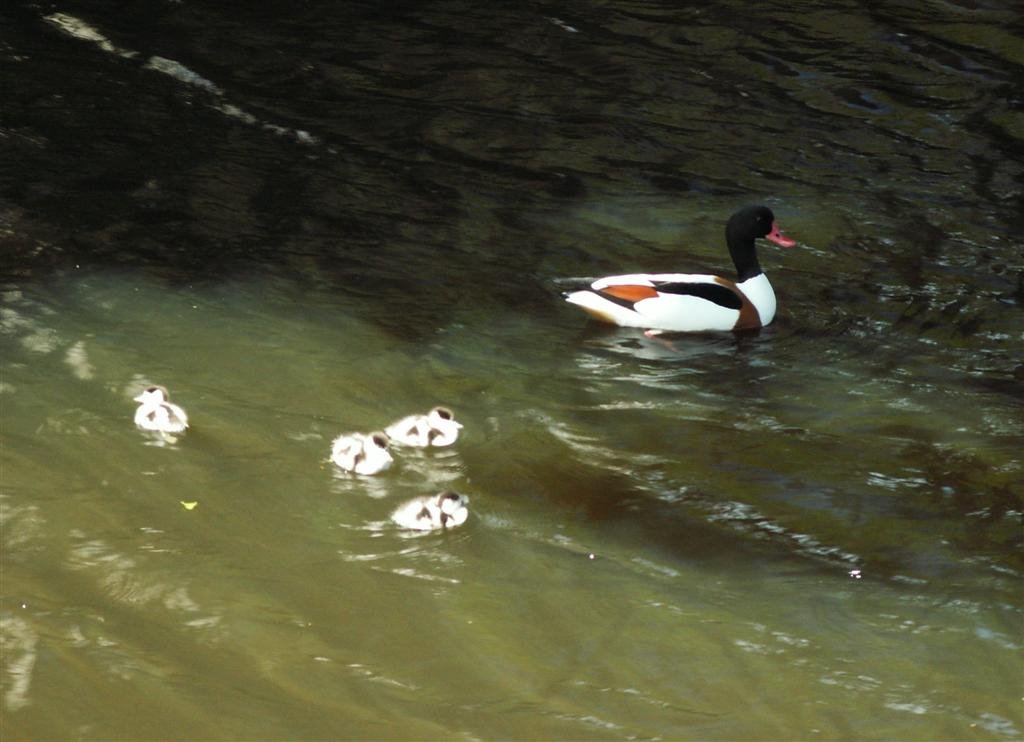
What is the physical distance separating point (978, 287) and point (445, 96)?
5.32 m

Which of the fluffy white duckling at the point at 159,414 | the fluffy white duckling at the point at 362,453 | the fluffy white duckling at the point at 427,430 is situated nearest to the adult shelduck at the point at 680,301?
the fluffy white duckling at the point at 427,430

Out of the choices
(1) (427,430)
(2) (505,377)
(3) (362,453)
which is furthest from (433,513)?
(2) (505,377)

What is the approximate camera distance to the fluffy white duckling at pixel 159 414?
23.1 feet

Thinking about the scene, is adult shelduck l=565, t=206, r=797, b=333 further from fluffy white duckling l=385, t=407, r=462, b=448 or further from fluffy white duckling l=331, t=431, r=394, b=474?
fluffy white duckling l=331, t=431, r=394, b=474

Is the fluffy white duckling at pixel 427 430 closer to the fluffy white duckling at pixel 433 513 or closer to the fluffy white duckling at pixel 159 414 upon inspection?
the fluffy white duckling at pixel 433 513

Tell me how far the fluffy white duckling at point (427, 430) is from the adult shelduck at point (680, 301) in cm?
241

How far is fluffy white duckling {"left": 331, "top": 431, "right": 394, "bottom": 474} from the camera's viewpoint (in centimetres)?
684

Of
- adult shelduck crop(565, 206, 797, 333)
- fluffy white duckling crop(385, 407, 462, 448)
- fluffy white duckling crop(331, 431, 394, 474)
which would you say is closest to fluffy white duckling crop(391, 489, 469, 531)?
fluffy white duckling crop(331, 431, 394, 474)

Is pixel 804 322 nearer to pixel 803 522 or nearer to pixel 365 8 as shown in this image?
pixel 803 522

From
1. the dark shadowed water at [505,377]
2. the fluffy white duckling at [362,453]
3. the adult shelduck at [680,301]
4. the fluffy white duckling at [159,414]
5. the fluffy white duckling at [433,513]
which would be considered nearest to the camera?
the dark shadowed water at [505,377]

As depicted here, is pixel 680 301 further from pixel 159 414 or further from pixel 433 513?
pixel 159 414

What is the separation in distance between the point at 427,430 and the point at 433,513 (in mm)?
916

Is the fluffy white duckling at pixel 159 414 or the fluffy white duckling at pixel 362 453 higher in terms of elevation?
the fluffy white duckling at pixel 362 453

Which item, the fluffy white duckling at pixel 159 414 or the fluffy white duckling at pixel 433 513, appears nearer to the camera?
the fluffy white duckling at pixel 433 513
